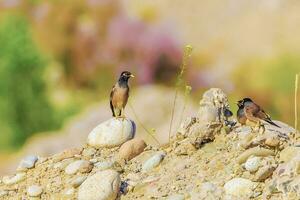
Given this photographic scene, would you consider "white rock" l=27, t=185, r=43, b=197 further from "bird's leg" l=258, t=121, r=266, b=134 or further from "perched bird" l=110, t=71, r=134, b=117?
"bird's leg" l=258, t=121, r=266, b=134

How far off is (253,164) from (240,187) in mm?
212

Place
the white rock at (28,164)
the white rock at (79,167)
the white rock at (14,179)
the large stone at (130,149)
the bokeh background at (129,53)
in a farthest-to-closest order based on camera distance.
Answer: the bokeh background at (129,53) < the white rock at (28,164) < the white rock at (14,179) < the large stone at (130,149) < the white rock at (79,167)

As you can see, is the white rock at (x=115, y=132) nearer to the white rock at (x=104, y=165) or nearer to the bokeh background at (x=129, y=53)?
the white rock at (x=104, y=165)

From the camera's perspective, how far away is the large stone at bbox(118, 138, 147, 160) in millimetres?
7852

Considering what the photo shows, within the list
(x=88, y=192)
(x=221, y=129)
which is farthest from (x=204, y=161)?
(x=88, y=192)

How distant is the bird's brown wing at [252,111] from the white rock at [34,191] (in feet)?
5.35

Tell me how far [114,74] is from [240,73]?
2647 millimetres

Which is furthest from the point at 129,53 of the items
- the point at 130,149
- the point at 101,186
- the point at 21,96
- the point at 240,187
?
the point at 240,187

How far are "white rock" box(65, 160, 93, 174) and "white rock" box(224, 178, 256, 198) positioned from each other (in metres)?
1.21

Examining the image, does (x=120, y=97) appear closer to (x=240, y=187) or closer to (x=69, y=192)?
(x=69, y=192)

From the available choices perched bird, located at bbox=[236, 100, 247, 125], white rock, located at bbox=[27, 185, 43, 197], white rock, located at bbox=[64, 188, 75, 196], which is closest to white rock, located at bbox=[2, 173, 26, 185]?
white rock, located at bbox=[27, 185, 43, 197]

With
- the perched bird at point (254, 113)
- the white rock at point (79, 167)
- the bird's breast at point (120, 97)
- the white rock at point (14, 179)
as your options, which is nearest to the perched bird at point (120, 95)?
the bird's breast at point (120, 97)

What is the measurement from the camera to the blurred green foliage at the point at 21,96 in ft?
59.5

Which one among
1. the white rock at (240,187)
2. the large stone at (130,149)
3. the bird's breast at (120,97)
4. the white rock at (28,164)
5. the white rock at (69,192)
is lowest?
the white rock at (240,187)
